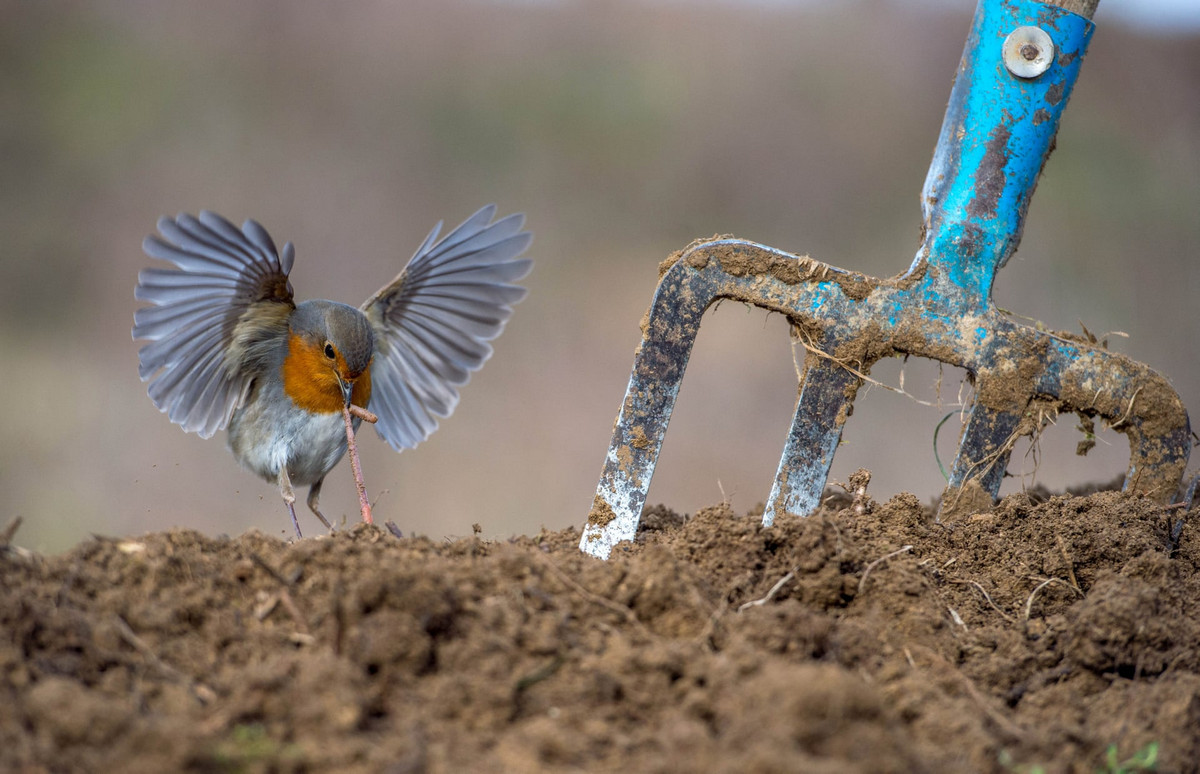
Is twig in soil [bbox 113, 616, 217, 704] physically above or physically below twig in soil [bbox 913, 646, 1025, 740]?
below

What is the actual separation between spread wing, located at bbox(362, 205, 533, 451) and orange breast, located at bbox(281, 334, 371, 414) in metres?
0.22

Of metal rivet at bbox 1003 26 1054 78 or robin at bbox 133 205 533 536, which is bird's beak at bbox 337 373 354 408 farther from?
metal rivet at bbox 1003 26 1054 78

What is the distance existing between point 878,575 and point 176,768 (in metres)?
1.42

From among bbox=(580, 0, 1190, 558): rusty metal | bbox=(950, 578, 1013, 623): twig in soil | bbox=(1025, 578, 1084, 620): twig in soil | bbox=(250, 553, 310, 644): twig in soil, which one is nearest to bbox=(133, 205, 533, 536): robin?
bbox=(580, 0, 1190, 558): rusty metal

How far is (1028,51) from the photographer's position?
2674mm

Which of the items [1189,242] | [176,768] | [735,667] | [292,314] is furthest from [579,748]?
[1189,242]

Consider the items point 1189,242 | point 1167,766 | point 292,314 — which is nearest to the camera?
point 1167,766

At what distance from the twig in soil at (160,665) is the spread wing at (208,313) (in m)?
2.07

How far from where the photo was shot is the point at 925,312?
274 cm

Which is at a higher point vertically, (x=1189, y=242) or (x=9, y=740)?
(x=1189, y=242)

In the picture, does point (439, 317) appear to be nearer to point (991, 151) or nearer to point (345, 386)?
point (345, 386)

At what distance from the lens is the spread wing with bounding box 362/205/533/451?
4367 mm

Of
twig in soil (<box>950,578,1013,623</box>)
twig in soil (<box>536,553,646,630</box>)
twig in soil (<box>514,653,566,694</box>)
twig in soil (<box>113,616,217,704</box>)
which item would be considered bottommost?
twig in soil (<box>113,616,217,704</box>)

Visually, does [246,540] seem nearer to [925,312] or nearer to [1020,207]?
[925,312]
